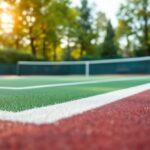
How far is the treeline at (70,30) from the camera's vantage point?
3991cm

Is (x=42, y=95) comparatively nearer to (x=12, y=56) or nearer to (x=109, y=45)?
(x=12, y=56)

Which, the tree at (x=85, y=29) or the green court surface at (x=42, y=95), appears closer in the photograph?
the green court surface at (x=42, y=95)

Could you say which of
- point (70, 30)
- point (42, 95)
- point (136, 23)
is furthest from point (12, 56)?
point (42, 95)

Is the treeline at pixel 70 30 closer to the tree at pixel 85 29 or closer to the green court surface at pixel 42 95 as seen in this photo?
the tree at pixel 85 29

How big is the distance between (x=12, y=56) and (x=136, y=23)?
21.6 m

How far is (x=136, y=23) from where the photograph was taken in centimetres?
4544

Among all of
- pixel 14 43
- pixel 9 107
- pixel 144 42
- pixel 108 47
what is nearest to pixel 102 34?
pixel 108 47

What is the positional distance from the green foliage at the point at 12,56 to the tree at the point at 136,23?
714 inches

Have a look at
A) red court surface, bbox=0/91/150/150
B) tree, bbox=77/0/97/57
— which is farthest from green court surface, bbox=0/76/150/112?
tree, bbox=77/0/97/57

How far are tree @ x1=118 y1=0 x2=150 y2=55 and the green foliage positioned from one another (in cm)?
1815

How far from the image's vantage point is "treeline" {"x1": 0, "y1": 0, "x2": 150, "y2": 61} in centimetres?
3991

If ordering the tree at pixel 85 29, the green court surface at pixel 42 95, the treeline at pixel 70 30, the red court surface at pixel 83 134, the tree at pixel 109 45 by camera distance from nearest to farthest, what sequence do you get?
the red court surface at pixel 83 134, the green court surface at pixel 42 95, the treeline at pixel 70 30, the tree at pixel 109 45, the tree at pixel 85 29

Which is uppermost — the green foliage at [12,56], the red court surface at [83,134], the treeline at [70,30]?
the treeline at [70,30]

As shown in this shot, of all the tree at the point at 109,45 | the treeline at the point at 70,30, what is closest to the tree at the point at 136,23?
the treeline at the point at 70,30
